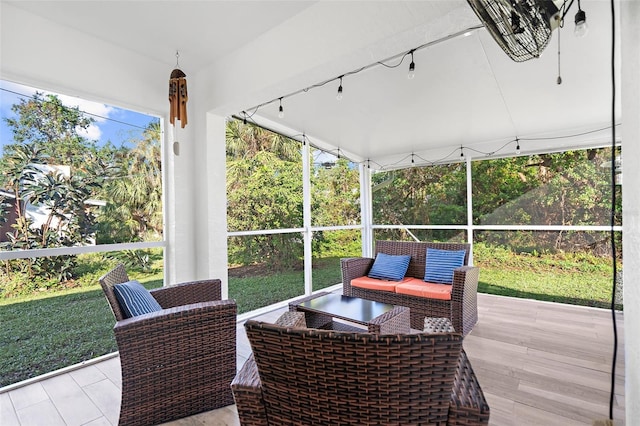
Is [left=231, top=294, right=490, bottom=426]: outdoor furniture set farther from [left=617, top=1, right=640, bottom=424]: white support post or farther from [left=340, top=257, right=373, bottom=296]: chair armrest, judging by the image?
[left=340, top=257, right=373, bottom=296]: chair armrest

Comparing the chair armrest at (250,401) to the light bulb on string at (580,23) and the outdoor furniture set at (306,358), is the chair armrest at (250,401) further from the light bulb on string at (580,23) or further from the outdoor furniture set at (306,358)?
the light bulb on string at (580,23)

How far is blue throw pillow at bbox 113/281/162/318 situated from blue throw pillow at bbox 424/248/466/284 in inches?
111

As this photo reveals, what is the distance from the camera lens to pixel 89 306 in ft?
9.77

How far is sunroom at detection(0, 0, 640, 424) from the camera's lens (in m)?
1.93

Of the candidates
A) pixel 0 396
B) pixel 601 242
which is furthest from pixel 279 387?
pixel 601 242

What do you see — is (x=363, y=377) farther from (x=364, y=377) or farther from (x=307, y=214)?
(x=307, y=214)

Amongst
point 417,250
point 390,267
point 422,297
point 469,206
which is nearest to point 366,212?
point 469,206

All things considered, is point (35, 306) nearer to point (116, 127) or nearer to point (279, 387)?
point (116, 127)

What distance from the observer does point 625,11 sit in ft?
4.03

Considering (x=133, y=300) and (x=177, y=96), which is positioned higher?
(x=177, y=96)

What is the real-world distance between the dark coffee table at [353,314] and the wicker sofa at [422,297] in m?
0.63

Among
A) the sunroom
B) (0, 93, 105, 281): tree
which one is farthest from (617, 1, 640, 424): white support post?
(0, 93, 105, 281): tree

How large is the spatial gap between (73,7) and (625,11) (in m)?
3.29

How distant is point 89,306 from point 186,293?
4.30ft
